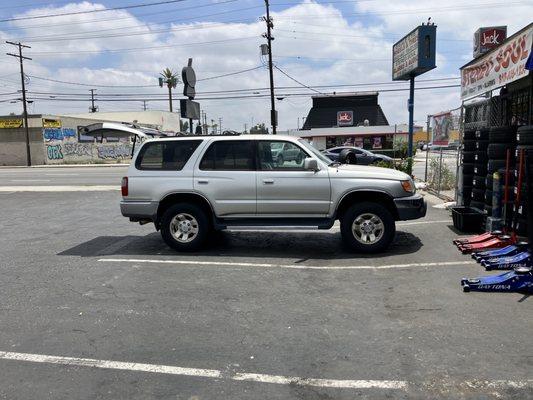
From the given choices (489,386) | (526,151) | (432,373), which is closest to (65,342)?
(432,373)

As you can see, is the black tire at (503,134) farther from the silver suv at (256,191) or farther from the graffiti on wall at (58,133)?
the graffiti on wall at (58,133)

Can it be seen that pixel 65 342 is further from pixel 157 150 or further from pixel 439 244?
pixel 439 244

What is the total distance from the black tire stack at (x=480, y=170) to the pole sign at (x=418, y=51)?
9037 millimetres

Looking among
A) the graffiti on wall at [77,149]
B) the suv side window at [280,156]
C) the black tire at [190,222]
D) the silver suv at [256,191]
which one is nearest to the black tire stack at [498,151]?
the silver suv at [256,191]

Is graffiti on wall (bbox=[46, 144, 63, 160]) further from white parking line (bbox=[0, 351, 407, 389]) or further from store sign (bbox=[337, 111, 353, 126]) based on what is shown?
white parking line (bbox=[0, 351, 407, 389])

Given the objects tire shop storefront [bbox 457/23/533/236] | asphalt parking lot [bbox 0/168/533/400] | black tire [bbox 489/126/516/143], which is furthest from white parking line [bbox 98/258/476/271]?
black tire [bbox 489/126/516/143]

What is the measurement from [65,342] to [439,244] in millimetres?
5811

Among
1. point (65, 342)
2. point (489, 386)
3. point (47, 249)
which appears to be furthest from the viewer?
point (47, 249)

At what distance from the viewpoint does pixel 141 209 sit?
7.99 m

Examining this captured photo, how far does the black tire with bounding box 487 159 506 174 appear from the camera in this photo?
8353mm

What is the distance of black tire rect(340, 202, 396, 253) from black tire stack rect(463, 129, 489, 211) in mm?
2691

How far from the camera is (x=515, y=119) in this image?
10.6 metres

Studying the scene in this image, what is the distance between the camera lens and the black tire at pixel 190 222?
25.9ft

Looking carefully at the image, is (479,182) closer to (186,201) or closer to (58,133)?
(186,201)
